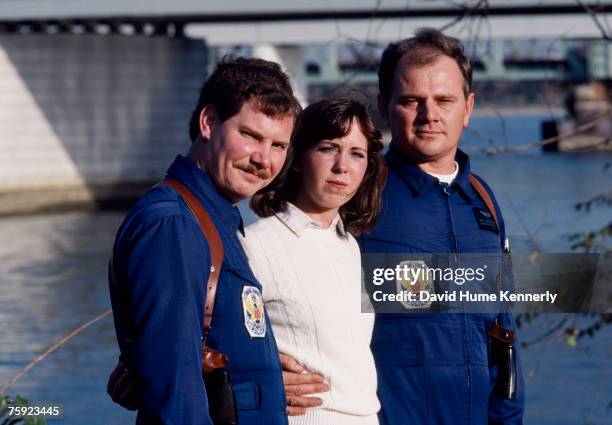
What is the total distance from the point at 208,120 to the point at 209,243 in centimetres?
32

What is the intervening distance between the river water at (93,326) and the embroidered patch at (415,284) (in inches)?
115

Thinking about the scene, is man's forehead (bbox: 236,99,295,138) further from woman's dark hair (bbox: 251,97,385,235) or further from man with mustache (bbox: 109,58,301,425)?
woman's dark hair (bbox: 251,97,385,235)

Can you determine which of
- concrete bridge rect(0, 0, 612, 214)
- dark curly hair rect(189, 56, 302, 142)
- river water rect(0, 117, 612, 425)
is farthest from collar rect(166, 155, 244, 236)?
concrete bridge rect(0, 0, 612, 214)

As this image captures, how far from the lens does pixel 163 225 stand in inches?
108

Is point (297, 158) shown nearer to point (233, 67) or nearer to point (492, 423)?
point (233, 67)

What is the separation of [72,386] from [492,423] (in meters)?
10.8

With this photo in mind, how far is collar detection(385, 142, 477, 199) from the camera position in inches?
150

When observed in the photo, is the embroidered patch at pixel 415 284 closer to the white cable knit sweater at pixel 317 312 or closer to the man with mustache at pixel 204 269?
the white cable knit sweater at pixel 317 312

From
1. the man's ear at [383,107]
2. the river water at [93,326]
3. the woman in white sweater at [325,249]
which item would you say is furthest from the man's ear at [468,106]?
the river water at [93,326]

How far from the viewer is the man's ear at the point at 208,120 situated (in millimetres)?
2998

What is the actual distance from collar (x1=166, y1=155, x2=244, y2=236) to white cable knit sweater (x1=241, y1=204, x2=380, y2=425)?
0.37 meters

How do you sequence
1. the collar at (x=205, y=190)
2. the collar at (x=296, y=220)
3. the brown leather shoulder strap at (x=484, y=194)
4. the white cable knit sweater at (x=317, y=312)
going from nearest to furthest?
the collar at (x=205, y=190)
the white cable knit sweater at (x=317, y=312)
the collar at (x=296, y=220)
the brown leather shoulder strap at (x=484, y=194)

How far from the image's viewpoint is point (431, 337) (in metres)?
3.68

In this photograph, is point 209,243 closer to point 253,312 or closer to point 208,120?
point 253,312
